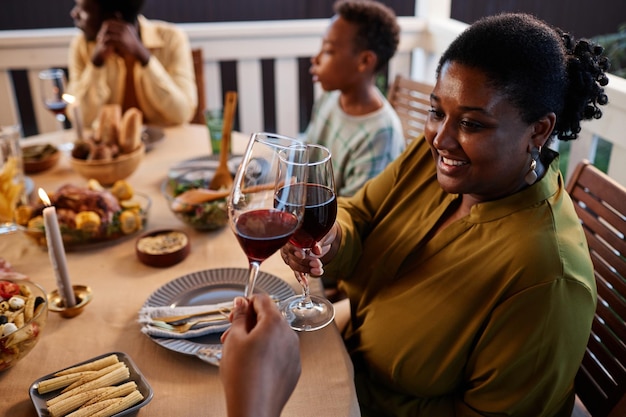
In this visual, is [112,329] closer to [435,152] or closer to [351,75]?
[435,152]

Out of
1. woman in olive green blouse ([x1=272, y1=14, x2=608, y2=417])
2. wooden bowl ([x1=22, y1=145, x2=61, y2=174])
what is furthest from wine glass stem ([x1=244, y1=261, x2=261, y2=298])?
wooden bowl ([x1=22, y1=145, x2=61, y2=174])

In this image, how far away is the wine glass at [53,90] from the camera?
6.69 ft

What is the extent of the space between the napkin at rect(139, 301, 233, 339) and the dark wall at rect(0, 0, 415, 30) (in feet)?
12.5

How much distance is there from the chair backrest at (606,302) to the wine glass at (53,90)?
5.61 ft

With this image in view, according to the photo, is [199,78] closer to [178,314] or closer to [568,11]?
[178,314]

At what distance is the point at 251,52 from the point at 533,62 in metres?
2.44

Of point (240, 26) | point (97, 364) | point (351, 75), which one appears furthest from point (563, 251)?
point (240, 26)

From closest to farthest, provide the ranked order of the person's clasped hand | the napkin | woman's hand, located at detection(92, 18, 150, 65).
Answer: the person's clasped hand
the napkin
woman's hand, located at detection(92, 18, 150, 65)

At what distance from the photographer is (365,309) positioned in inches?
53.7

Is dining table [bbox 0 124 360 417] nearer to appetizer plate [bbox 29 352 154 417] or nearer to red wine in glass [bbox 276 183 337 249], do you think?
appetizer plate [bbox 29 352 154 417]

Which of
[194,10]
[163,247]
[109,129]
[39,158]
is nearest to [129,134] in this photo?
[109,129]

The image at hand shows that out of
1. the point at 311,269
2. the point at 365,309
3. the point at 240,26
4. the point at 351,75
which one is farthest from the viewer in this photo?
the point at 240,26

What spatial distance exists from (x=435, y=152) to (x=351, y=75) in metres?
0.95

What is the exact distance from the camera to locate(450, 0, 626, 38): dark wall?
180 inches
